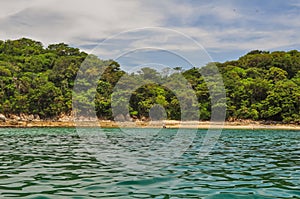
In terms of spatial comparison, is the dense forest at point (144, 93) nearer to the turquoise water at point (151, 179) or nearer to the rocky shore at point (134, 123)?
the rocky shore at point (134, 123)

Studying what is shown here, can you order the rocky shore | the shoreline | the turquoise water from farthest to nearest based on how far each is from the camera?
the rocky shore
the shoreline
the turquoise water

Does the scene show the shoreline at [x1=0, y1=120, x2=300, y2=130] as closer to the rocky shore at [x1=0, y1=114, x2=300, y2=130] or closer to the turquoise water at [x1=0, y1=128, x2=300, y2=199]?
the rocky shore at [x1=0, y1=114, x2=300, y2=130]

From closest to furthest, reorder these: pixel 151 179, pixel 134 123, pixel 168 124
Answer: pixel 151 179
pixel 168 124
pixel 134 123

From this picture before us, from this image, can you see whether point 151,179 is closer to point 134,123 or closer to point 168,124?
point 168,124

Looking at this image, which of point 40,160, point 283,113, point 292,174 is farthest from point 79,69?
point 292,174

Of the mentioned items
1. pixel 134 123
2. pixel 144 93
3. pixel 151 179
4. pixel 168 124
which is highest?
pixel 144 93

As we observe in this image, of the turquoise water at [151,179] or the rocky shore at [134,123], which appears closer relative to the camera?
the turquoise water at [151,179]

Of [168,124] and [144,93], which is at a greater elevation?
[144,93]

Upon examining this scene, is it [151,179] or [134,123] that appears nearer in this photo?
[151,179]

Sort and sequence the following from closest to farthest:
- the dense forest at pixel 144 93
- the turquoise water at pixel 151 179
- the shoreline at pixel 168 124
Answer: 1. the turquoise water at pixel 151 179
2. the shoreline at pixel 168 124
3. the dense forest at pixel 144 93

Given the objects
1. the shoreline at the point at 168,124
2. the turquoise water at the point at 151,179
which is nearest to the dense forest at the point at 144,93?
the shoreline at the point at 168,124

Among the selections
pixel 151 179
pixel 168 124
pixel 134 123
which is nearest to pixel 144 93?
pixel 134 123

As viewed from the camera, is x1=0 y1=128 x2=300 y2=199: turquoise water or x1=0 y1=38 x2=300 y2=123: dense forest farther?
x1=0 y1=38 x2=300 y2=123: dense forest

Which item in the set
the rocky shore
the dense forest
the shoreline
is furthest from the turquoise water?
the rocky shore
